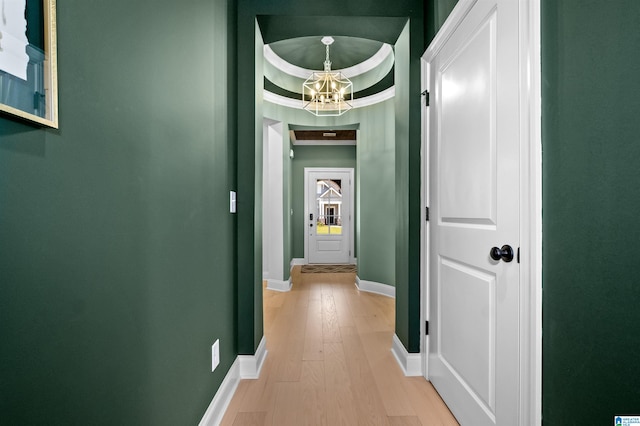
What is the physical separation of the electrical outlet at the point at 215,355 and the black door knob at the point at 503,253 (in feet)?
4.69

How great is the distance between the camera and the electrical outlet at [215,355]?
1605 millimetres

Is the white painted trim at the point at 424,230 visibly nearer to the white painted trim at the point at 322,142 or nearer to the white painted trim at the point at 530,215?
the white painted trim at the point at 530,215

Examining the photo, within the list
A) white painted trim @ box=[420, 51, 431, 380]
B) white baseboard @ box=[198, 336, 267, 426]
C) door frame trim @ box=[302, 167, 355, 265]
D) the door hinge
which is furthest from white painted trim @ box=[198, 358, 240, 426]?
door frame trim @ box=[302, 167, 355, 265]

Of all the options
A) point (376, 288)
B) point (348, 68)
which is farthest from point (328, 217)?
point (348, 68)

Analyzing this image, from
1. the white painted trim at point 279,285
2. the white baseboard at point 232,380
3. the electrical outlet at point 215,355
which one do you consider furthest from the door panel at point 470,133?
the white painted trim at point 279,285

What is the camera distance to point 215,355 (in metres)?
1.65

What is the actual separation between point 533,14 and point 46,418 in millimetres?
1783

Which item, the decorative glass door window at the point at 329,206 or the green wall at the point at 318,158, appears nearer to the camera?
the green wall at the point at 318,158

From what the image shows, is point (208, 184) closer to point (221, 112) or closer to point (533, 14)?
point (221, 112)

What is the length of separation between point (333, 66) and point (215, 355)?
13.4 ft

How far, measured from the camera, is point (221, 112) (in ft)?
5.91

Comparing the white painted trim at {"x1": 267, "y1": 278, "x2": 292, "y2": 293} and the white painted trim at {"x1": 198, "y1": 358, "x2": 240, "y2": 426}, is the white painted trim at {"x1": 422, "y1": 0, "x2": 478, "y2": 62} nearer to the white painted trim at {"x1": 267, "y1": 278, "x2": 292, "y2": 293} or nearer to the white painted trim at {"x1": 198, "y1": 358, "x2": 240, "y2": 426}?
the white painted trim at {"x1": 198, "y1": 358, "x2": 240, "y2": 426}

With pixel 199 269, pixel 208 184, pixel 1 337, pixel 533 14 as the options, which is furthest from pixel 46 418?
pixel 533 14

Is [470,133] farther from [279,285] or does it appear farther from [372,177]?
[279,285]
